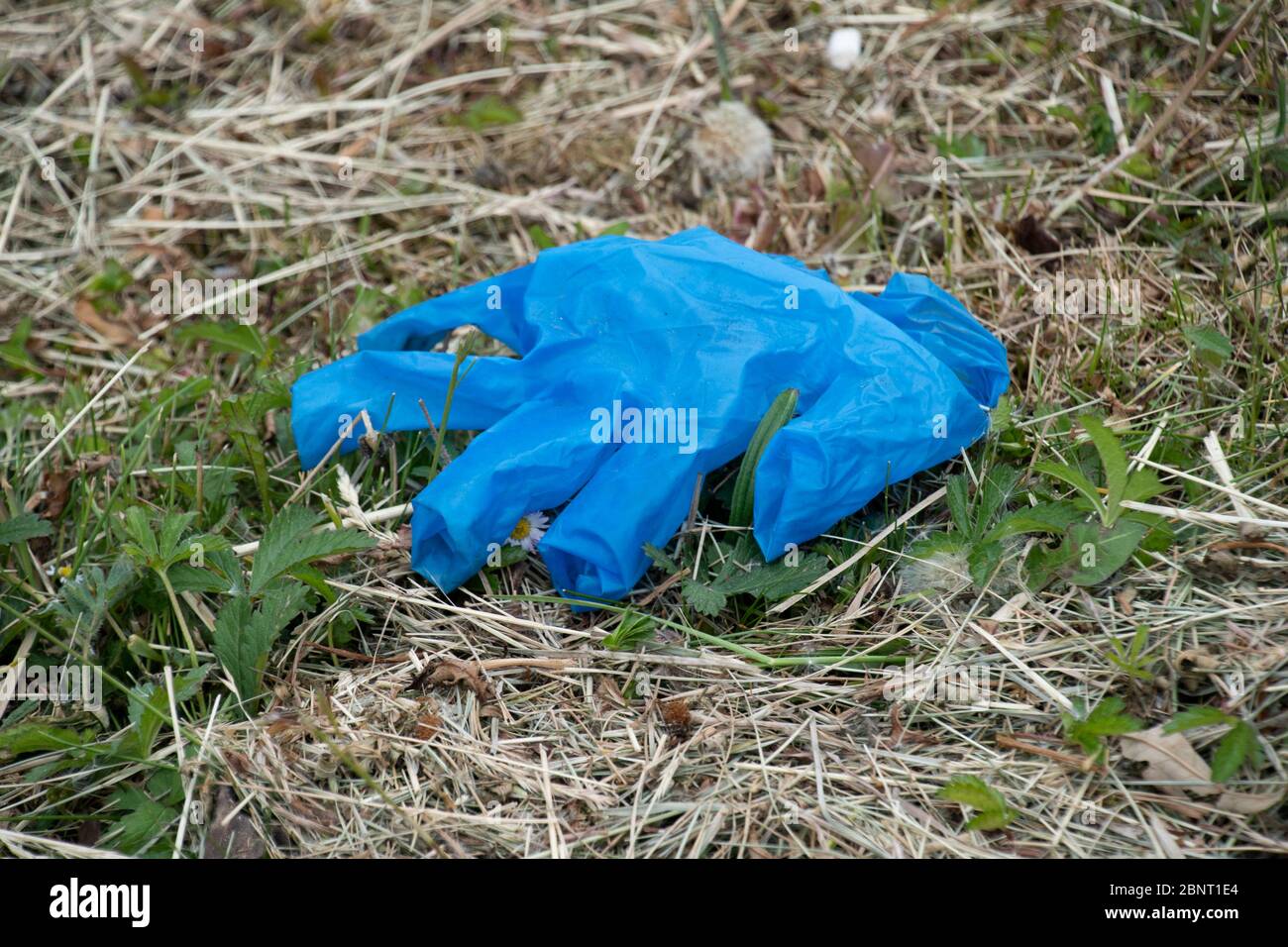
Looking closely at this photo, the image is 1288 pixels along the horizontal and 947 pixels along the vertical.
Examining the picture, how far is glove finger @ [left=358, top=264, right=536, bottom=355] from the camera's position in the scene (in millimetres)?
2311

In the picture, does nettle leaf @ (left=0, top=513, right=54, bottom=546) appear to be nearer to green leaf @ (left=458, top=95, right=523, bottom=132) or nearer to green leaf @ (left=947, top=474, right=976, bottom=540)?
green leaf @ (left=947, top=474, right=976, bottom=540)

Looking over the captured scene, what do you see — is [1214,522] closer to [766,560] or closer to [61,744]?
[766,560]

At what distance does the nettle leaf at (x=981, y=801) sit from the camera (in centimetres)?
154

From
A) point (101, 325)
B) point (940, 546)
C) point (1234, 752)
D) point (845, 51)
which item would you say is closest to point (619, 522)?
point (940, 546)

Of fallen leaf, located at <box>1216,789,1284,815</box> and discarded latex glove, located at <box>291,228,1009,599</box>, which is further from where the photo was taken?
discarded latex glove, located at <box>291,228,1009,599</box>

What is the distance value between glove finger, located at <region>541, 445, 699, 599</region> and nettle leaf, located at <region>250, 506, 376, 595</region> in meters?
0.35

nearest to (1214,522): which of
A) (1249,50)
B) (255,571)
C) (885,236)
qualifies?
(885,236)

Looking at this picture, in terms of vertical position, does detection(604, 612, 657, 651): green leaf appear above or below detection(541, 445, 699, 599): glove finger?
below

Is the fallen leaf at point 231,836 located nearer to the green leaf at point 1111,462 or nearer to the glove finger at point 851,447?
the glove finger at point 851,447

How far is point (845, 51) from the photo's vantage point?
3.22 m

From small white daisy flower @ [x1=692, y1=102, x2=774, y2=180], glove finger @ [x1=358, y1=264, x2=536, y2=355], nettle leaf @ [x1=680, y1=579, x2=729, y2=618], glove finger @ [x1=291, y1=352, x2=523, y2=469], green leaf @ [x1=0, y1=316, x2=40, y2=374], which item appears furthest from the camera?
small white daisy flower @ [x1=692, y1=102, x2=774, y2=180]

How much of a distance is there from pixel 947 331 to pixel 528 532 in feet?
3.24

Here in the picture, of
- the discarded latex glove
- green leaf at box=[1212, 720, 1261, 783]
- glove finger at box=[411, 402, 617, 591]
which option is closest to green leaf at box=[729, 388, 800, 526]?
the discarded latex glove

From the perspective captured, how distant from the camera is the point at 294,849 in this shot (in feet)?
5.35
